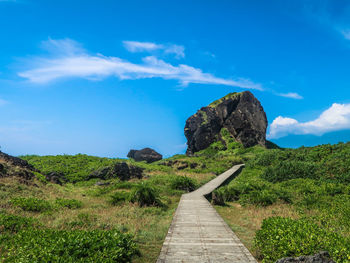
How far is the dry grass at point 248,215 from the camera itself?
9.13m

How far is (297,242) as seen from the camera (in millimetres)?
5219

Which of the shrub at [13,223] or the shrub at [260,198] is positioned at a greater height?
the shrub at [260,198]

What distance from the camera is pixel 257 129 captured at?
6394cm

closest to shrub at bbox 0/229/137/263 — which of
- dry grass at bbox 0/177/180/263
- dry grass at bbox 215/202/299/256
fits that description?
dry grass at bbox 0/177/180/263

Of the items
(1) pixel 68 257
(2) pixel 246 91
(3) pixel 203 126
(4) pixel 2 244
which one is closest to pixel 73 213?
(4) pixel 2 244

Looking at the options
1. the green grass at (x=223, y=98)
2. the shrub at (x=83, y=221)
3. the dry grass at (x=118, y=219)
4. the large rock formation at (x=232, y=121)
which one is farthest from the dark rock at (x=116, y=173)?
the green grass at (x=223, y=98)

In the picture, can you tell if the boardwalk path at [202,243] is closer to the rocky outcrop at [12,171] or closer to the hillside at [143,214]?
the hillside at [143,214]

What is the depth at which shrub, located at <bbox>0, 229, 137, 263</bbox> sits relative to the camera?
4984 mm

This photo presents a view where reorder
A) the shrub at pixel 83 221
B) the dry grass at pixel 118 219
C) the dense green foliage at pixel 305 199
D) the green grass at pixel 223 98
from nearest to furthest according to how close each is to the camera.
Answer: the dense green foliage at pixel 305 199 < the dry grass at pixel 118 219 < the shrub at pixel 83 221 < the green grass at pixel 223 98

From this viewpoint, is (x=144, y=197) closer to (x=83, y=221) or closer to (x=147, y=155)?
(x=83, y=221)

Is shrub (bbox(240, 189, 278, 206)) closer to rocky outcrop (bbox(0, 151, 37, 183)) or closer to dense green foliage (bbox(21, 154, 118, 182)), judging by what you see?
rocky outcrop (bbox(0, 151, 37, 183))

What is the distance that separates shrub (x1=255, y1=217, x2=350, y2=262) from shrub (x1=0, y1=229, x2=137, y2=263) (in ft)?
12.2

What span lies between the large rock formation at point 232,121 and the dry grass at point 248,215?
51078 millimetres

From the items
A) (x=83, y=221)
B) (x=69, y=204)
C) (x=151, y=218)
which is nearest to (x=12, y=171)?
(x=69, y=204)
